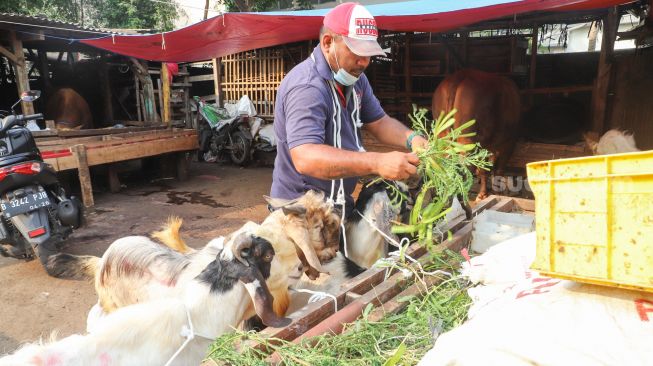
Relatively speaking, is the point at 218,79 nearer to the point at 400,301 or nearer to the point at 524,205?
the point at 524,205

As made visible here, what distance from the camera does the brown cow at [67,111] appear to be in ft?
34.1

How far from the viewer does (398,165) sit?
2.08 meters

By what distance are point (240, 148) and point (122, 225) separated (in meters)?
5.15

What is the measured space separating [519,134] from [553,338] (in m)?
7.79

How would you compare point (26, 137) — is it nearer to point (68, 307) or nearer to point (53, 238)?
point (53, 238)

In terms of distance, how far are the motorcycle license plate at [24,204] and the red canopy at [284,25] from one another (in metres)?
3.45

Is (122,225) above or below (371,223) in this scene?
below

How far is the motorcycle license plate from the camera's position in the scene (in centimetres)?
456

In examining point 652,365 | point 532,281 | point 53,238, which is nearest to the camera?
point 652,365

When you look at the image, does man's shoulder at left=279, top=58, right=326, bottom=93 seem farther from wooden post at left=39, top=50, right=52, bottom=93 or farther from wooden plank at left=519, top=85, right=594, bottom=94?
wooden post at left=39, top=50, right=52, bottom=93

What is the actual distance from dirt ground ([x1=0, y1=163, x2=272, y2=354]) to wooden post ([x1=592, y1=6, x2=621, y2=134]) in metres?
5.76

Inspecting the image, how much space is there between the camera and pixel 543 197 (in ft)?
4.07

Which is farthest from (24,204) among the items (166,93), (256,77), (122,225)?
(256,77)

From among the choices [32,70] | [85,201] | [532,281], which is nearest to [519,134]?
[532,281]
